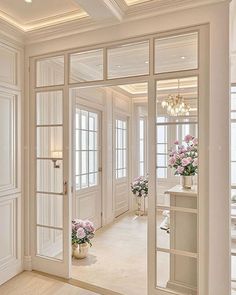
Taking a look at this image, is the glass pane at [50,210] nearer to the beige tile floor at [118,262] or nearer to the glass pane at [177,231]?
the beige tile floor at [118,262]

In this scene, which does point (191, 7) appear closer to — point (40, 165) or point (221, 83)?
point (221, 83)

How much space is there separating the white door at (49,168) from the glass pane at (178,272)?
1.06 m

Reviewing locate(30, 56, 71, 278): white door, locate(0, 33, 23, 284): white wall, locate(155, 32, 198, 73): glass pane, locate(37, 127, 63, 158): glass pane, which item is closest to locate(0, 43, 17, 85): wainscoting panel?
locate(0, 33, 23, 284): white wall

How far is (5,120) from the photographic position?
116 inches

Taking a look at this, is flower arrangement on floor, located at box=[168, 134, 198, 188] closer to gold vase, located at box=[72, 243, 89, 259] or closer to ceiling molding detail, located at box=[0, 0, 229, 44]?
ceiling molding detail, located at box=[0, 0, 229, 44]

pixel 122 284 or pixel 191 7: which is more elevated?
pixel 191 7

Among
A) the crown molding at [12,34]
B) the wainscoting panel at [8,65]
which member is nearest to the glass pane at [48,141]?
the wainscoting panel at [8,65]

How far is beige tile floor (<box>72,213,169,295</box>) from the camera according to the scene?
2.84m

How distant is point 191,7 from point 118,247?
3281 mm

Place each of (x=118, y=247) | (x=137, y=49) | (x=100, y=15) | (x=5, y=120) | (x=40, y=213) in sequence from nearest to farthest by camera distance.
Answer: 1. (x=100, y=15)
2. (x=137, y=49)
3. (x=5, y=120)
4. (x=40, y=213)
5. (x=118, y=247)

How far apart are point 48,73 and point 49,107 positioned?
42cm

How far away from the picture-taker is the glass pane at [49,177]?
322 centimetres

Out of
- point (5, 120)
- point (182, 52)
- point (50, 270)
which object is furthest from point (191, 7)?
point (50, 270)

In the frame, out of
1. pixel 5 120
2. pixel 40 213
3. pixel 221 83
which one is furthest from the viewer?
pixel 40 213
